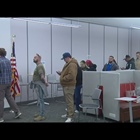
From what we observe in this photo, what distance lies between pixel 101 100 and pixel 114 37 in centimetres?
591

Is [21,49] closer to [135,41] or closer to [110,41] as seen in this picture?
[110,41]

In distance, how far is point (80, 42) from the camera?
8.94 meters

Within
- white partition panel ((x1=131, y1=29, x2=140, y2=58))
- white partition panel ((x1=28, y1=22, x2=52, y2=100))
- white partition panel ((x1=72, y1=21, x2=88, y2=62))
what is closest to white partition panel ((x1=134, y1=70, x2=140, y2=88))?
white partition panel ((x1=28, y1=22, x2=52, y2=100))

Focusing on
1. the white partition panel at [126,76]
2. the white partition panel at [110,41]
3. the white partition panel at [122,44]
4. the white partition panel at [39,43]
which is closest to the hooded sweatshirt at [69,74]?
the white partition panel at [126,76]

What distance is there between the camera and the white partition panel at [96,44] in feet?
30.9

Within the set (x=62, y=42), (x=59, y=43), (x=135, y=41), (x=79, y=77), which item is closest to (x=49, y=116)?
(x=79, y=77)

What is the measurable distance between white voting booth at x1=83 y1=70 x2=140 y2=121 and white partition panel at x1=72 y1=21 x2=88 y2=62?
3.43m

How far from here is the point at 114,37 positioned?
10.5 metres

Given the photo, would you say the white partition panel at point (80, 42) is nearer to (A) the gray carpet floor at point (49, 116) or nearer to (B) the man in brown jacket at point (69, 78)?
(A) the gray carpet floor at point (49, 116)

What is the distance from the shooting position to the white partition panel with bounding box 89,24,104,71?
9414 mm

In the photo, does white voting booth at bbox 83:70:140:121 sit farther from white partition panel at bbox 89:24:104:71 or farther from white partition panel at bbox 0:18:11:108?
white partition panel at bbox 89:24:104:71

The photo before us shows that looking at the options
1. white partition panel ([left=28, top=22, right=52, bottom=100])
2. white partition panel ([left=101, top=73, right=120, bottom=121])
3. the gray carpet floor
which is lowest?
the gray carpet floor

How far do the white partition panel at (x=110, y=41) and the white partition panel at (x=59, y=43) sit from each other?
221cm
